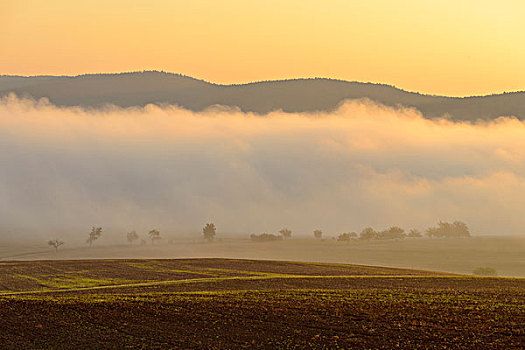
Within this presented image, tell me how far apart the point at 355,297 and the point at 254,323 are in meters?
18.3

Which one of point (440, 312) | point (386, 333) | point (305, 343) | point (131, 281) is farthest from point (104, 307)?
point (131, 281)

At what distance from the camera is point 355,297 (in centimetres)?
5912

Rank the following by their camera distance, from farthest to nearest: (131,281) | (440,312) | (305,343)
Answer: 1. (131,281)
2. (440,312)
3. (305,343)

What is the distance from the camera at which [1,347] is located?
37688 millimetres

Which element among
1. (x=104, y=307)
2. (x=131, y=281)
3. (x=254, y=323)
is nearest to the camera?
(x=254, y=323)

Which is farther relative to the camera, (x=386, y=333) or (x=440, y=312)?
(x=440, y=312)

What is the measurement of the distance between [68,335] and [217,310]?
1359 cm

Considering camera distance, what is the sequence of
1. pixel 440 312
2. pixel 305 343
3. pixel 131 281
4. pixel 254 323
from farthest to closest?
pixel 131 281, pixel 440 312, pixel 254 323, pixel 305 343

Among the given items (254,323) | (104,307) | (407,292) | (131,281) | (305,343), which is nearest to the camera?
(305,343)

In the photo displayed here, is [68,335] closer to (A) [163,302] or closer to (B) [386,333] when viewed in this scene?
(A) [163,302]

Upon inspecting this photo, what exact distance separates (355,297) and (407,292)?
29.9 feet

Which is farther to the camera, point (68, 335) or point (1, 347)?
point (68, 335)

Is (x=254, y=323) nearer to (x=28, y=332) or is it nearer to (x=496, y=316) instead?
(x=28, y=332)

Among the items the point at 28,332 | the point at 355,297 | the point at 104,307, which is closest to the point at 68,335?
the point at 28,332
